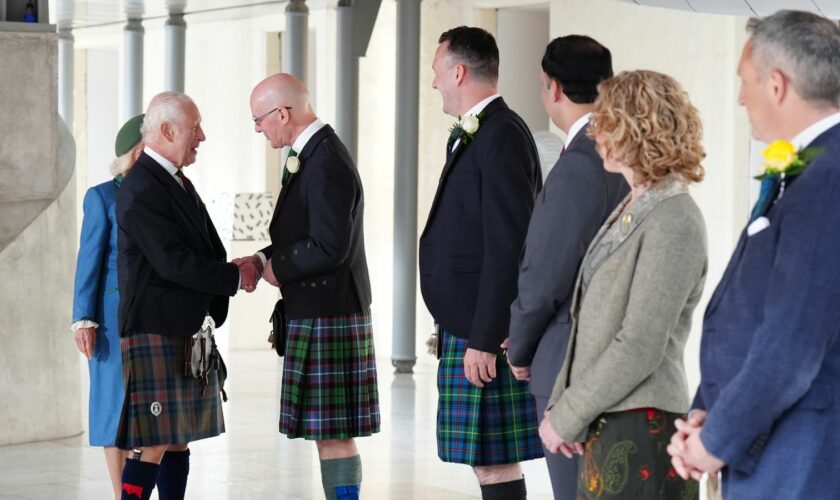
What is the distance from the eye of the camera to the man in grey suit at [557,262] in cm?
300

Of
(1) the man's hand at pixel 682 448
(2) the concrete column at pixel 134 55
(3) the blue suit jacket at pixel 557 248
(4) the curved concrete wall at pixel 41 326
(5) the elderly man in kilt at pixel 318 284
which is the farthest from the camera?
(2) the concrete column at pixel 134 55

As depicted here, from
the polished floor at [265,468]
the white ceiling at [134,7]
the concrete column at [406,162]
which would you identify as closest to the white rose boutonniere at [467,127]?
the polished floor at [265,468]

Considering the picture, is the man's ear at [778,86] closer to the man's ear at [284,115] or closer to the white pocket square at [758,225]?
the white pocket square at [758,225]

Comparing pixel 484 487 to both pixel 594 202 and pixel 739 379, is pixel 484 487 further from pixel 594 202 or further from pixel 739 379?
pixel 739 379

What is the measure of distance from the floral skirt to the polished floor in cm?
294

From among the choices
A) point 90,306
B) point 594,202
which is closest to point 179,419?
point 90,306

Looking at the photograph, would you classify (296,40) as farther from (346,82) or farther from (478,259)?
(478,259)

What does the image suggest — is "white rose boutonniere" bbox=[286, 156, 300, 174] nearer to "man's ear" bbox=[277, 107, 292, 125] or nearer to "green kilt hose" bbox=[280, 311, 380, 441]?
"man's ear" bbox=[277, 107, 292, 125]

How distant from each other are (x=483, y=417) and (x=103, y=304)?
158 cm

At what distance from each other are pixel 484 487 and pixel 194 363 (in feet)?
3.34

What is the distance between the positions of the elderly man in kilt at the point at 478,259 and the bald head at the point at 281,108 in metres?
0.61

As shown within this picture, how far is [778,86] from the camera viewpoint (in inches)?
85.0

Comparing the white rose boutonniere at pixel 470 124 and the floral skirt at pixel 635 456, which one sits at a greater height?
the white rose boutonniere at pixel 470 124

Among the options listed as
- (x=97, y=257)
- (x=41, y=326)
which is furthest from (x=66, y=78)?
(x=97, y=257)
